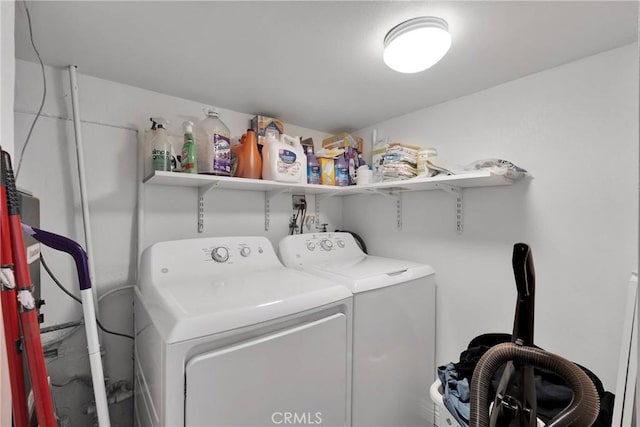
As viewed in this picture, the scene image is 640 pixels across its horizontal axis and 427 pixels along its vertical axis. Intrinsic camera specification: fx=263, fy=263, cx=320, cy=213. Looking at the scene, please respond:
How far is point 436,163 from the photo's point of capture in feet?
5.28

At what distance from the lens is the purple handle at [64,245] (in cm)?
85

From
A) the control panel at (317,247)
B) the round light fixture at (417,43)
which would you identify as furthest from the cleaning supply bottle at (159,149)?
the round light fixture at (417,43)

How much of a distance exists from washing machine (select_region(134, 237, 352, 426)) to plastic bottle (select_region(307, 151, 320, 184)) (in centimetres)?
80

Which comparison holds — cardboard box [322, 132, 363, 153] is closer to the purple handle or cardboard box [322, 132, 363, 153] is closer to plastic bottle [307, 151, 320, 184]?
plastic bottle [307, 151, 320, 184]

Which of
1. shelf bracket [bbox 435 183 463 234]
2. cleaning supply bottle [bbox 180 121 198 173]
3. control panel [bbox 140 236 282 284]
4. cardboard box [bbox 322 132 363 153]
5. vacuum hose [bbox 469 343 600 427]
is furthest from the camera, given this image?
cardboard box [bbox 322 132 363 153]

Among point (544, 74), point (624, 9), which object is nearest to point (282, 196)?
point (544, 74)

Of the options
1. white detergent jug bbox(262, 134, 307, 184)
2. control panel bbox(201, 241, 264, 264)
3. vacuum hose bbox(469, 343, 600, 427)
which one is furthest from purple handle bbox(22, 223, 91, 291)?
vacuum hose bbox(469, 343, 600, 427)

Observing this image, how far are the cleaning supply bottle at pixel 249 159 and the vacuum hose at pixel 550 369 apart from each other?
1.51 meters

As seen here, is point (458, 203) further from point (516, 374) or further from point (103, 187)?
point (103, 187)

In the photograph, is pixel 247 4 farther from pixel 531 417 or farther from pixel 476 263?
pixel 476 263

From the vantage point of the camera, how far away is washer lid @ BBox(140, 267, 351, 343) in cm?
93

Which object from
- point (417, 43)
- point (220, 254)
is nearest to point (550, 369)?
point (417, 43)

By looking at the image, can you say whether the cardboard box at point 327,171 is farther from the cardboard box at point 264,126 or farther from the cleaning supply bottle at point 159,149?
the cleaning supply bottle at point 159,149

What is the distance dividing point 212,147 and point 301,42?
0.76 metres
